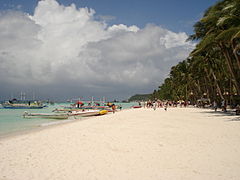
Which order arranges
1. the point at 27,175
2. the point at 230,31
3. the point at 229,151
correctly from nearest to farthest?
the point at 27,175
the point at 229,151
the point at 230,31

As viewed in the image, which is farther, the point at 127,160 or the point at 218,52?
the point at 218,52

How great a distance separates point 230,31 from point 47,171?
42.5ft

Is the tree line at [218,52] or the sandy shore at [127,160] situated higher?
the tree line at [218,52]

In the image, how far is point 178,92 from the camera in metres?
54.2

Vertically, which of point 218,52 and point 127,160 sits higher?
point 218,52

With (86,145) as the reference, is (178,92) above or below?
above

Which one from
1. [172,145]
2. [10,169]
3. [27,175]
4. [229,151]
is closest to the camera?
[27,175]

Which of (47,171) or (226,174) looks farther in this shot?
(47,171)

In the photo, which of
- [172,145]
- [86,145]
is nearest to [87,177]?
[86,145]

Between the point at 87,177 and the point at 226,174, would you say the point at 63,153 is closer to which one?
the point at 87,177

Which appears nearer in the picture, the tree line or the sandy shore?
the sandy shore

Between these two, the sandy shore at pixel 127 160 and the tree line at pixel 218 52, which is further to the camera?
the tree line at pixel 218 52

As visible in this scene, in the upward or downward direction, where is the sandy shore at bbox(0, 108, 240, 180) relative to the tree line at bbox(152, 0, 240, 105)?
downward

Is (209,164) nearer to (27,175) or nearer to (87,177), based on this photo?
(87,177)
